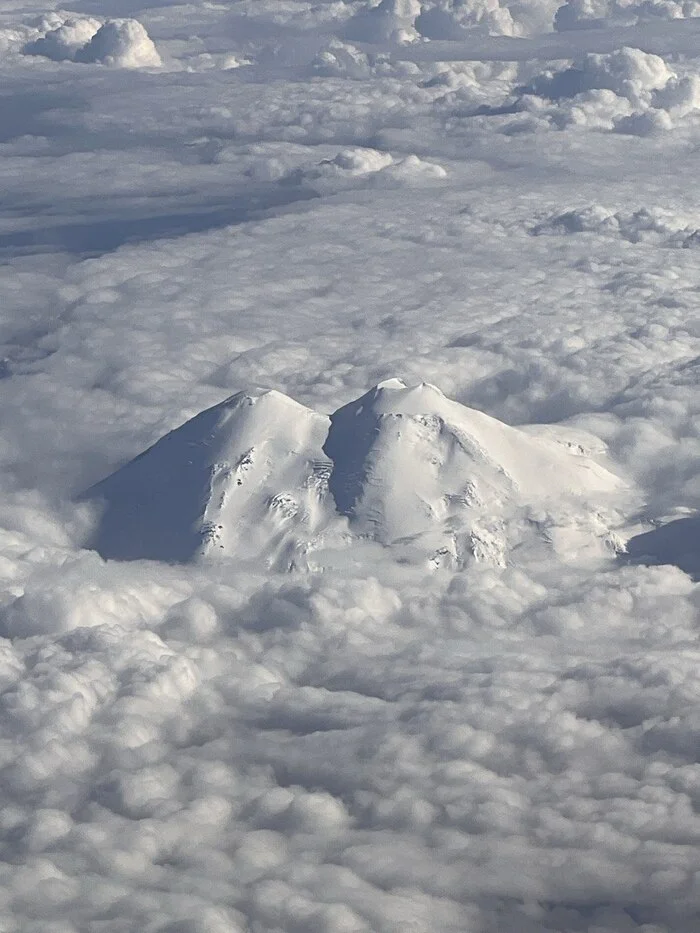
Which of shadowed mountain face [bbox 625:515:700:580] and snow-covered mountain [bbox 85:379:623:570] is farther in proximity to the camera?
snow-covered mountain [bbox 85:379:623:570]

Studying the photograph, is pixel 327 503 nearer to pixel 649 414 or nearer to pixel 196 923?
pixel 649 414

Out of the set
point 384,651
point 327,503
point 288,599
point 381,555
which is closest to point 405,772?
point 384,651

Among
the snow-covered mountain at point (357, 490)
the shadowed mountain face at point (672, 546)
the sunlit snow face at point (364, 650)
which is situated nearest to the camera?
the sunlit snow face at point (364, 650)

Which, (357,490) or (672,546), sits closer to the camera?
(672,546)

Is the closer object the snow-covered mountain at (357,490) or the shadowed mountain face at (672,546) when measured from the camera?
the shadowed mountain face at (672,546)

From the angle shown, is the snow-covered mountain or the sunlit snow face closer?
the sunlit snow face

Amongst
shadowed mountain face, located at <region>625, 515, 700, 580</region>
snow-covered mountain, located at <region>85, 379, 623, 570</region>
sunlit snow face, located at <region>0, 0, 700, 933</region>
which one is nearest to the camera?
sunlit snow face, located at <region>0, 0, 700, 933</region>

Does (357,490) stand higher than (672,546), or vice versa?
(357,490)

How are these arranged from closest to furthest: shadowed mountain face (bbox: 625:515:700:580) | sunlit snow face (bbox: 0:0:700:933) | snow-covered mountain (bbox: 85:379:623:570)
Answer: sunlit snow face (bbox: 0:0:700:933) → shadowed mountain face (bbox: 625:515:700:580) → snow-covered mountain (bbox: 85:379:623:570)
